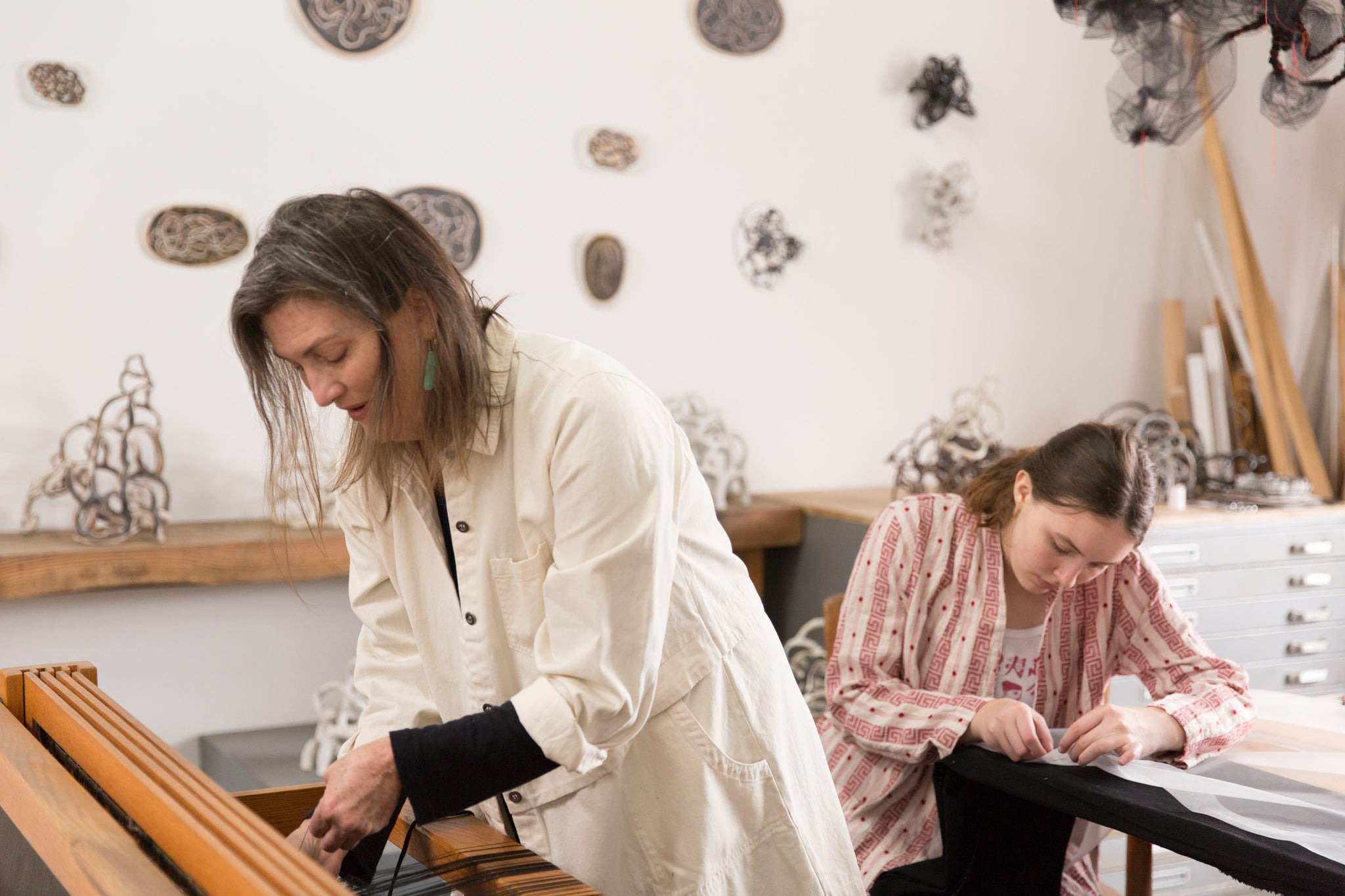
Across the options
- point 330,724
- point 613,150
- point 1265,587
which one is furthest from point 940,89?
point 330,724

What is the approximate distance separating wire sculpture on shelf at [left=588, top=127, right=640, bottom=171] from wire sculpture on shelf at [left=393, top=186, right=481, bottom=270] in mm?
385

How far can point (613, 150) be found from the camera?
10.9ft

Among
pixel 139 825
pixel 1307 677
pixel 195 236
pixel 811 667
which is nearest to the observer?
pixel 139 825

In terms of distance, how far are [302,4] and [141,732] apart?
2.33 meters

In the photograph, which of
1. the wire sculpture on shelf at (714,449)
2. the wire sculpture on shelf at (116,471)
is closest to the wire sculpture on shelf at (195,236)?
the wire sculpture on shelf at (116,471)

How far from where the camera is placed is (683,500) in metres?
1.30

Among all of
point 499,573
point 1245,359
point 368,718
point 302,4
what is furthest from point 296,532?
point 1245,359

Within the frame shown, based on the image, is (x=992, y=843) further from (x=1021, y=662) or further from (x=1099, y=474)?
(x=1099, y=474)

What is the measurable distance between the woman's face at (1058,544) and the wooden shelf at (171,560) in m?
1.31

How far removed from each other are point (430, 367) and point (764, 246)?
2492 mm

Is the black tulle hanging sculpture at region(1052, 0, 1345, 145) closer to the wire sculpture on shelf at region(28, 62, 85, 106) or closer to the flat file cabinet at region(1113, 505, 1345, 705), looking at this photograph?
the flat file cabinet at region(1113, 505, 1345, 705)

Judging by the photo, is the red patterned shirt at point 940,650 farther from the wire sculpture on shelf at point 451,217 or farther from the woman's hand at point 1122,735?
the wire sculpture on shelf at point 451,217

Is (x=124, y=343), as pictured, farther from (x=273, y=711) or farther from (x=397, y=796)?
(x=397, y=796)

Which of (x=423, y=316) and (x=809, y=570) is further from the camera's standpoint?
(x=809, y=570)
